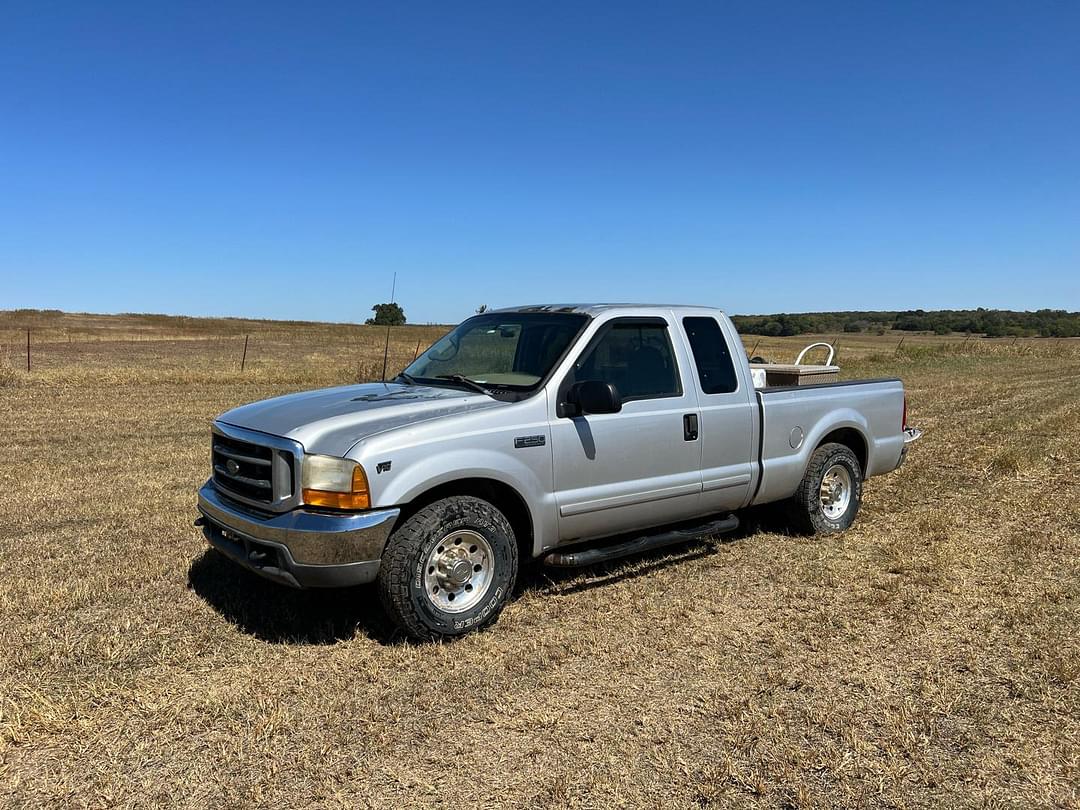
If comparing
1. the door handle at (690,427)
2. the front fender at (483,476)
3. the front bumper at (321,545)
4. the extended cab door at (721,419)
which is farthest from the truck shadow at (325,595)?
the door handle at (690,427)

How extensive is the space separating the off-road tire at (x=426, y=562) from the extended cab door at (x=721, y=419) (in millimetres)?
1730

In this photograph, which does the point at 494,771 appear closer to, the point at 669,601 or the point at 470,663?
the point at 470,663

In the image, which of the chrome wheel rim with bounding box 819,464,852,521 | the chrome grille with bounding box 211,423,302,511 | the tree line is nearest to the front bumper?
the chrome grille with bounding box 211,423,302,511

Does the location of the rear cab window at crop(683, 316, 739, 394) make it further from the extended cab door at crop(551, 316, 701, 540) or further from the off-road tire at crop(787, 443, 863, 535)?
the off-road tire at crop(787, 443, 863, 535)

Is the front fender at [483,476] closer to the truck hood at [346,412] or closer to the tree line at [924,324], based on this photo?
the truck hood at [346,412]

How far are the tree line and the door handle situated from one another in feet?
167

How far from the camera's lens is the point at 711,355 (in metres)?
5.71

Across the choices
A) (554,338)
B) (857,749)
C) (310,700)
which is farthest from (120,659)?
(857,749)

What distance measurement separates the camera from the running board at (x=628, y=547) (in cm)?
475

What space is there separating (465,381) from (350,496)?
4.55 ft

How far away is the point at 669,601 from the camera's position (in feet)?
16.4

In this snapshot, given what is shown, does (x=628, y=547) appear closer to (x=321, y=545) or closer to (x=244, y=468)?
(x=321, y=545)

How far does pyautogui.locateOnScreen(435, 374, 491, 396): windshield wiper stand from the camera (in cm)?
495

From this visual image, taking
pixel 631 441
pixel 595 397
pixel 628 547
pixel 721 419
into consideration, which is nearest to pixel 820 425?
pixel 721 419
